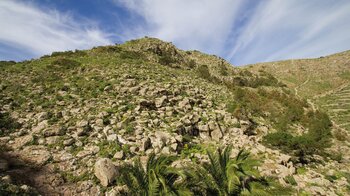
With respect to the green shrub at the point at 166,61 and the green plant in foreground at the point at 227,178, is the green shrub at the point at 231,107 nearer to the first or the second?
the green plant in foreground at the point at 227,178

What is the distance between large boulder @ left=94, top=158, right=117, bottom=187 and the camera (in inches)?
281

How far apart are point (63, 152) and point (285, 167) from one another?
906cm

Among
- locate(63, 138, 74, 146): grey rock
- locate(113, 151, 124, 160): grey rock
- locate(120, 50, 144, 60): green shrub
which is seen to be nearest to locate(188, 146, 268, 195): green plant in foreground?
locate(113, 151, 124, 160): grey rock

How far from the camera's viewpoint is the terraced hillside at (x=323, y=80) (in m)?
25.0

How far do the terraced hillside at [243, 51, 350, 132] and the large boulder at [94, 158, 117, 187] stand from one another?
19.9 meters

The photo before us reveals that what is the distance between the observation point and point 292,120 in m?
16.8

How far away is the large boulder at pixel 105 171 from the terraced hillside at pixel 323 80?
65.4 feet

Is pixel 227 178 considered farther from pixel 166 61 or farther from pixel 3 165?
pixel 166 61

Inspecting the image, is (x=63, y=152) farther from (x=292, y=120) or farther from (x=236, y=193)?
(x=292, y=120)

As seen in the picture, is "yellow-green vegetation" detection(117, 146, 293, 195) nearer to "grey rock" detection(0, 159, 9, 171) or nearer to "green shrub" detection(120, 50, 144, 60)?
"grey rock" detection(0, 159, 9, 171)

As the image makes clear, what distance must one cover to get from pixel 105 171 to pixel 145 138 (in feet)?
8.64

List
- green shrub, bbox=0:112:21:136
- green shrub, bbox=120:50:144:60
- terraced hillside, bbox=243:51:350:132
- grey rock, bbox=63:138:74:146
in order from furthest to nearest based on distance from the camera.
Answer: terraced hillside, bbox=243:51:350:132 → green shrub, bbox=120:50:144:60 → green shrub, bbox=0:112:21:136 → grey rock, bbox=63:138:74:146

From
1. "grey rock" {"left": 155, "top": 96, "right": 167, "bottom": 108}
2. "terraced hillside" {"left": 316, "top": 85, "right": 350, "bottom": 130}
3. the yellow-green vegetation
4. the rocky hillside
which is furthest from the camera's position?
"terraced hillside" {"left": 316, "top": 85, "right": 350, "bottom": 130}

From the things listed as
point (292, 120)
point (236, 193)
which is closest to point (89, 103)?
point (236, 193)
